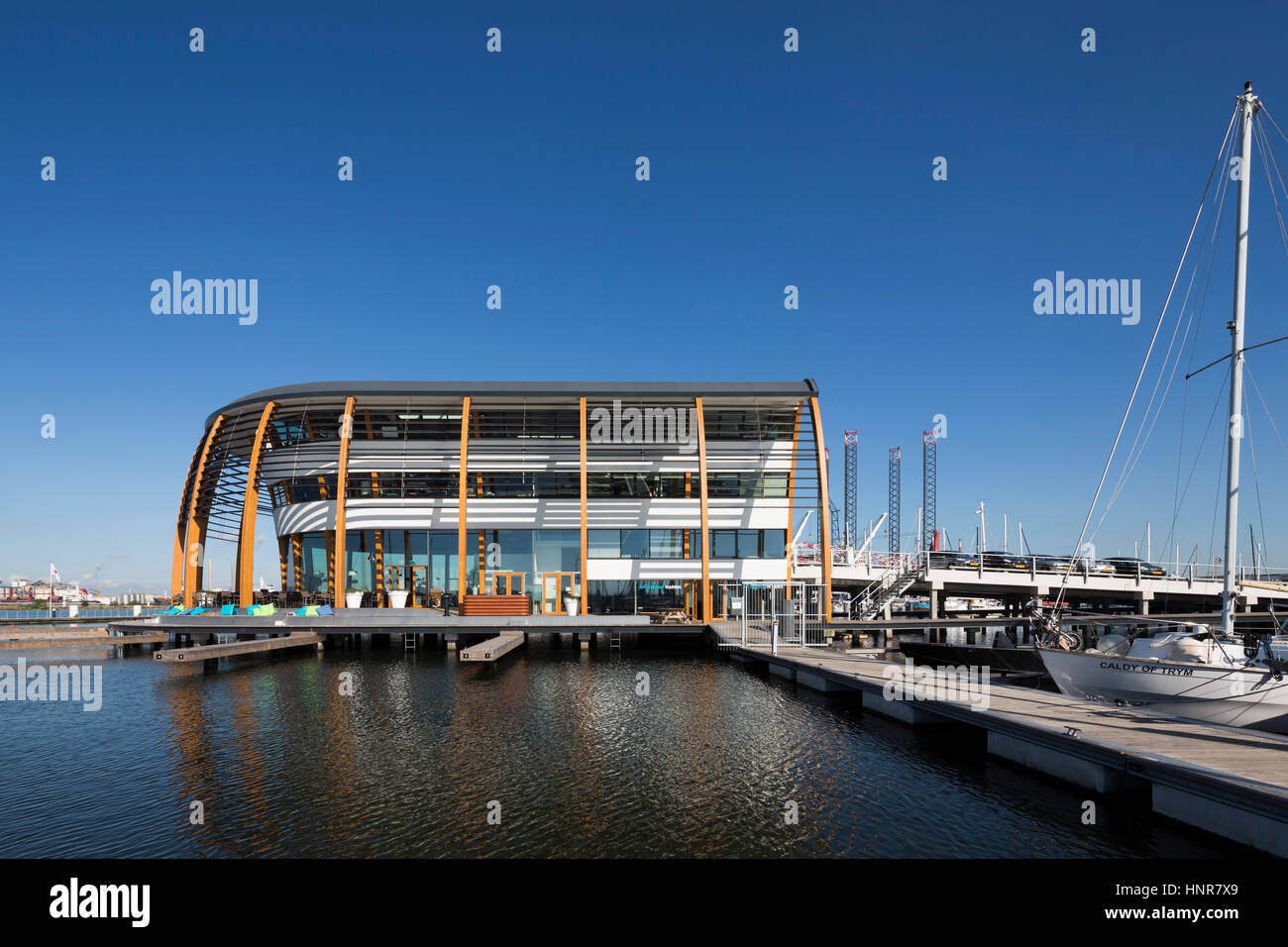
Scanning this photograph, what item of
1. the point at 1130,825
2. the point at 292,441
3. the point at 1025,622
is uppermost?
the point at 292,441

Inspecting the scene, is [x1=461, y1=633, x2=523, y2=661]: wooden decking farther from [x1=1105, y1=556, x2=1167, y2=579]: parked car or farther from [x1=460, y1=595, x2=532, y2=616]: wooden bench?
[x1=1105, y1=556, x2=1167, y2=579]: parked car

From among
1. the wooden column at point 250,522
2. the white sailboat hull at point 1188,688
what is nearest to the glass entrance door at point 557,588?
the wooden column at point 250,522

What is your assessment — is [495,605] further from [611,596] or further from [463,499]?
[611,596]

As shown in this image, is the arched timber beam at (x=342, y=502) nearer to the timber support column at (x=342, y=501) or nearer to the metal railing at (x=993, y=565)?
the timber support column at (x=342, y=501)

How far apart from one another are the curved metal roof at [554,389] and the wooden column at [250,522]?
1.81m

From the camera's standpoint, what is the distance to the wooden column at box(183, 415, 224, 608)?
40.6m

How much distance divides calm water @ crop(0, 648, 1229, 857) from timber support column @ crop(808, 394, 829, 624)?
1386 cm

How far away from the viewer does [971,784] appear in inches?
479

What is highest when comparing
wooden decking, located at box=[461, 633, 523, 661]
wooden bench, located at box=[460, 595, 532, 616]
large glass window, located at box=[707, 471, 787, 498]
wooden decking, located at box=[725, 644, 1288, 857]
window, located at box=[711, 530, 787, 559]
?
large glass window, located at box=[707, 471, 787, 498]

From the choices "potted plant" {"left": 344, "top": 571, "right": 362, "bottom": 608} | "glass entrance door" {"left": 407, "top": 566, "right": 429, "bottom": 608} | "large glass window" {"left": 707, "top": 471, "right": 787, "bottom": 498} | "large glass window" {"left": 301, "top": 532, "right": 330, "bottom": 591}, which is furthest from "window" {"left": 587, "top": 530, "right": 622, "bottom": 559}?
"large glass window" {"left": 301, "top": 532, "right": 330, "bottom": 591}

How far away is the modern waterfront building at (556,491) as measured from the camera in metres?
37.5

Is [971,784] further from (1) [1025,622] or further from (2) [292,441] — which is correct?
(2) [292,441]
